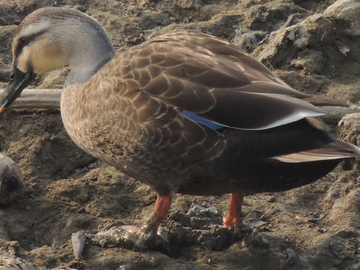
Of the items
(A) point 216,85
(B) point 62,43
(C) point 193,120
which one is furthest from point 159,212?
(B) point 62,43

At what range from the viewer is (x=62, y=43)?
419cm

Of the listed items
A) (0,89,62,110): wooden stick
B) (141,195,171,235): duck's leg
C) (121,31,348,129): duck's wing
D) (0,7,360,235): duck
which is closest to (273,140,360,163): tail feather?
(0,7,360,235): duck

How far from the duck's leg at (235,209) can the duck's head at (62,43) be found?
1.29 metres

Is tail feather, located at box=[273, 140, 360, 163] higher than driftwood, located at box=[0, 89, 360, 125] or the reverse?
higher

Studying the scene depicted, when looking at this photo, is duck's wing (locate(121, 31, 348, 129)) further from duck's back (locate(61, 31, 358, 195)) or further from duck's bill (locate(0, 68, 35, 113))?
duck's bill (locate(0, 68, 35, 113))

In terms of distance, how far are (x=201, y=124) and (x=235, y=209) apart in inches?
31.9

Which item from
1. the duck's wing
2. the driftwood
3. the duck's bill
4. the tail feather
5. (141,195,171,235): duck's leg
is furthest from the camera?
the driftwood

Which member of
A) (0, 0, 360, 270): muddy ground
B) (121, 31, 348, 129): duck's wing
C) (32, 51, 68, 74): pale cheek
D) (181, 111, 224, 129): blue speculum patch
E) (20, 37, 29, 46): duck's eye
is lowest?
(0, 0, 360, 270): muddy ground

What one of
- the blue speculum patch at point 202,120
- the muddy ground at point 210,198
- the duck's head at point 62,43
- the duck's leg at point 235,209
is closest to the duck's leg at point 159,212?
the muddy ground at point 210,198

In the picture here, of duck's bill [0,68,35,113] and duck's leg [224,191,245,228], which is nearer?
duck's leg [224,191,245,228]

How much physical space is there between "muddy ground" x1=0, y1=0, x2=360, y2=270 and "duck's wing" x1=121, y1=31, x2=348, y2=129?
0.87 m

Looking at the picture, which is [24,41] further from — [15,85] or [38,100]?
[38,100]

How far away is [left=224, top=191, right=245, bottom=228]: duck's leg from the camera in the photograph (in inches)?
153

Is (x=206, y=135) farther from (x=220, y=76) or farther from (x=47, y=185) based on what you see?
(x=47, y=185)
